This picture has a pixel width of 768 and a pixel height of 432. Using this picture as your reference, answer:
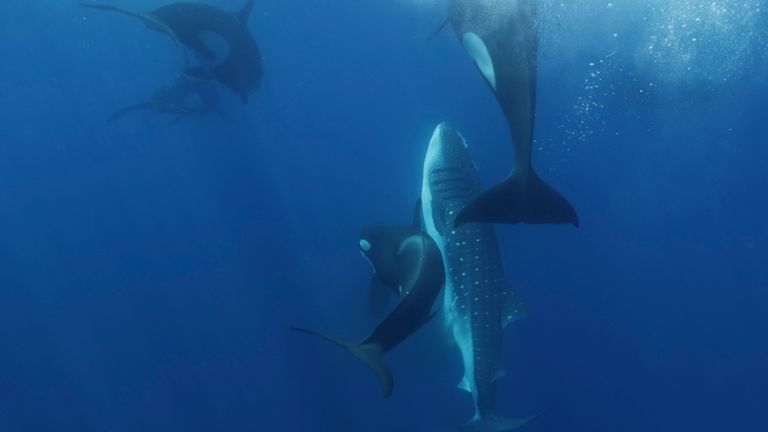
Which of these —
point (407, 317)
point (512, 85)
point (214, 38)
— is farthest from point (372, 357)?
point (214, 38)

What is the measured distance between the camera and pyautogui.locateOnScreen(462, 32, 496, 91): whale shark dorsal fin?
3.54m

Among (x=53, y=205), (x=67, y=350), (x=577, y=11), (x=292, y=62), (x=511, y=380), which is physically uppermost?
(x=577, y=11)

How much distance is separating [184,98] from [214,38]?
12.4 ft

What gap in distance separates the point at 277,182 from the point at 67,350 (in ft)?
15.1

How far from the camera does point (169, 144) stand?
1196cm

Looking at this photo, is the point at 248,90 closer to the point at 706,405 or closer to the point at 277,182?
the point at 277,182

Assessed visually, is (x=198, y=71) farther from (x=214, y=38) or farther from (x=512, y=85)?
(x=512, y=85)

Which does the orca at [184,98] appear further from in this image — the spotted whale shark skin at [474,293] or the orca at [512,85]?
the orca at [512,85]

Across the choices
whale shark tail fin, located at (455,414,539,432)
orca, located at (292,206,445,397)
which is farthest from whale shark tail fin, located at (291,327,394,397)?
whale shark tail fin, located at (455,414,539,432)

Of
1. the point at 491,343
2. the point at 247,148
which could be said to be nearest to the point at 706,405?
the point at 491,343

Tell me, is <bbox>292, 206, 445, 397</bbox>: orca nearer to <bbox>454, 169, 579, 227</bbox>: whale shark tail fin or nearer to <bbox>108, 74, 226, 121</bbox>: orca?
<bbox>454, 169, 579, 227</bbox>: whale shark tail fin

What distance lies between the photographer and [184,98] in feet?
33.7

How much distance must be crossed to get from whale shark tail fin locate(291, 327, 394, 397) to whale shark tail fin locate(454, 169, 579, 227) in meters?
0.96

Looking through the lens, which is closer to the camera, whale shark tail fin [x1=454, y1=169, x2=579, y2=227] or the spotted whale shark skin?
whale shark tail fin [x1=454, y1=169, x2=579, y2=227]
